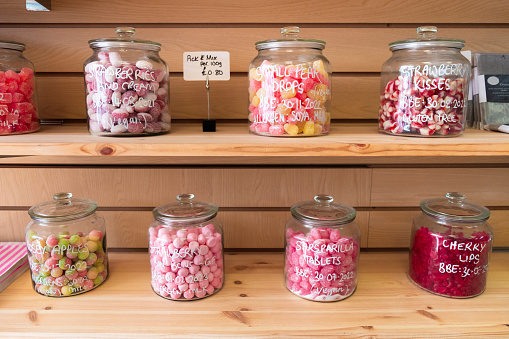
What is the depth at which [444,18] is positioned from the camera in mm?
1255

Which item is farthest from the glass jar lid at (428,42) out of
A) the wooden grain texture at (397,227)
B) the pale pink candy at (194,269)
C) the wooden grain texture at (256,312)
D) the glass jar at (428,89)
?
the pale pink candy at (194,269)

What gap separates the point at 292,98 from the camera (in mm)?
966

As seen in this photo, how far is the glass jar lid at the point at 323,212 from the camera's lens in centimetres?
111

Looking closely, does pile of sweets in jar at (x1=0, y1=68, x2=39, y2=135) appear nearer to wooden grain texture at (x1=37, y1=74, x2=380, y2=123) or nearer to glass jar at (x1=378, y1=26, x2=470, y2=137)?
wooden grain texture at (x1=37, y1=74, x2=380, y2=123)

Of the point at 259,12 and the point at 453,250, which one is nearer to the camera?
the point at 453,250

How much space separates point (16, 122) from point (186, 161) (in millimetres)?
528

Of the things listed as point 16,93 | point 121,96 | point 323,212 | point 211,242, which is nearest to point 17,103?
Result: point 16,93

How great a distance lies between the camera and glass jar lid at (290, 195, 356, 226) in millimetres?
1111

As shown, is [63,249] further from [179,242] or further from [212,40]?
[212,40]

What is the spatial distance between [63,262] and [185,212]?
1.22 ft

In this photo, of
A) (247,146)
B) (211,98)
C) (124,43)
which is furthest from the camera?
(211,98)

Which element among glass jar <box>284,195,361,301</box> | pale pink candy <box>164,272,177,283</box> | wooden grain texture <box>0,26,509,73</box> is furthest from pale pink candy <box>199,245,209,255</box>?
wooden grain texture <box>0,26,509,73</box>

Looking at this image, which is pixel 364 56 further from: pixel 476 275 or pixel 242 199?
pixel 476 275

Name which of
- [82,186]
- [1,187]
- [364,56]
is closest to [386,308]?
[364,56]
